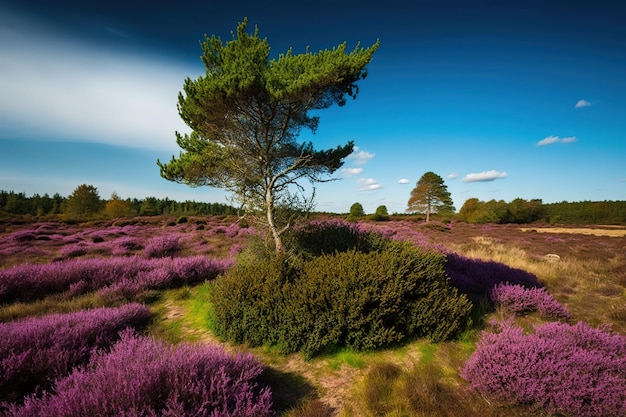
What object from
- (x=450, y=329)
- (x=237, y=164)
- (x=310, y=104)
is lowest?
(x=450, y=329)

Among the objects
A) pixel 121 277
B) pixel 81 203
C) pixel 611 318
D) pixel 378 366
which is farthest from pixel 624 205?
pixel 81 203

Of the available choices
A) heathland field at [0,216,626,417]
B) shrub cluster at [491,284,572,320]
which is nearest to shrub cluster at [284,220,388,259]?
heathland field at [0,216,626,417]

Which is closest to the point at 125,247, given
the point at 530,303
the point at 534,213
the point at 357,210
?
the point at 530,303

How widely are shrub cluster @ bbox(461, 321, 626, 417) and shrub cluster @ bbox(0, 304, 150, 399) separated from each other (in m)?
5.60

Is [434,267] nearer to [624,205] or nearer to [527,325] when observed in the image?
[527,325]

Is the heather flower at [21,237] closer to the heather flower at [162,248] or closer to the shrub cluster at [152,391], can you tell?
the heather flower at [162,248]

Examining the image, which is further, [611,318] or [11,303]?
[11,303]

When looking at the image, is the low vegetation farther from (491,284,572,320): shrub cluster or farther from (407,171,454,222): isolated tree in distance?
(407,171,454,222): isolated tree in distance

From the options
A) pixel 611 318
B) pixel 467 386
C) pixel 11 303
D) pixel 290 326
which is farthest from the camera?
pixel 11 303

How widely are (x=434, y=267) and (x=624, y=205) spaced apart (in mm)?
68627

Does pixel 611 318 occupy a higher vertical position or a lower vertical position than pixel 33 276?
lower

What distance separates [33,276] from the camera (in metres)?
7.45

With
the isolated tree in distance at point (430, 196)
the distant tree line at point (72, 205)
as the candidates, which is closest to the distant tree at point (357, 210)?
the isolated tree in distance at point (430, 196)

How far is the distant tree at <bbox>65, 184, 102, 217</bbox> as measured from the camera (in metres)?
50.7
